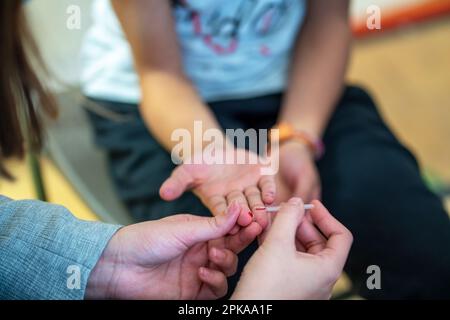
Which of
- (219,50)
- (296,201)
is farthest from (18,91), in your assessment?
(296,201)

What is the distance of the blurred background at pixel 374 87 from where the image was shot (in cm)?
59

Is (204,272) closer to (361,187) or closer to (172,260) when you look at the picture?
(172,260)

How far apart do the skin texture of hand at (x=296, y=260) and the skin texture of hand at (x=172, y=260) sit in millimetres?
27

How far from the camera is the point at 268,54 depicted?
72cm

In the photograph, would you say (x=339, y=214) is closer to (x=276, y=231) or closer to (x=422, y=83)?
(x=276, y=231)

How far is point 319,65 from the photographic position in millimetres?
736

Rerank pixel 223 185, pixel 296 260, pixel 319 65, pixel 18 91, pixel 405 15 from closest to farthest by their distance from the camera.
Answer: pixel 296 260, pixel 223 185, pixel 18 91, pixel 319 65, pixel 405 15

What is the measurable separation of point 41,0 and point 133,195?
0.25 m

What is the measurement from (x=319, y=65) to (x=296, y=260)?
1.30ft

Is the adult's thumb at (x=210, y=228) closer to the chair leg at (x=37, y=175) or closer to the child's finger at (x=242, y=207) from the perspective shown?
the child's finger at (x=242, y=207)

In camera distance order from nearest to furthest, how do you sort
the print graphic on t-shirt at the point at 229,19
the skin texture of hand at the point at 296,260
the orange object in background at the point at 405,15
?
the skin texture of hand at the point at 296,260
the print graphic on t-shirt at the point at 229,19
the orange object in background at the point at 405,15

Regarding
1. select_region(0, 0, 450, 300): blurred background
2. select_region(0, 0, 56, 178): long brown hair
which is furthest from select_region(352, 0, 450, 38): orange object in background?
select_region(0, 0, 56, 178): long brown hair

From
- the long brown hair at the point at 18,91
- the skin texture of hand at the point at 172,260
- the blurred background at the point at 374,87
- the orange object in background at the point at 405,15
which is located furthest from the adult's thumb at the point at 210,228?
the orange object in background at the point at 405,15

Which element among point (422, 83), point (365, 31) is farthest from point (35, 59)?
point (365, 31)
